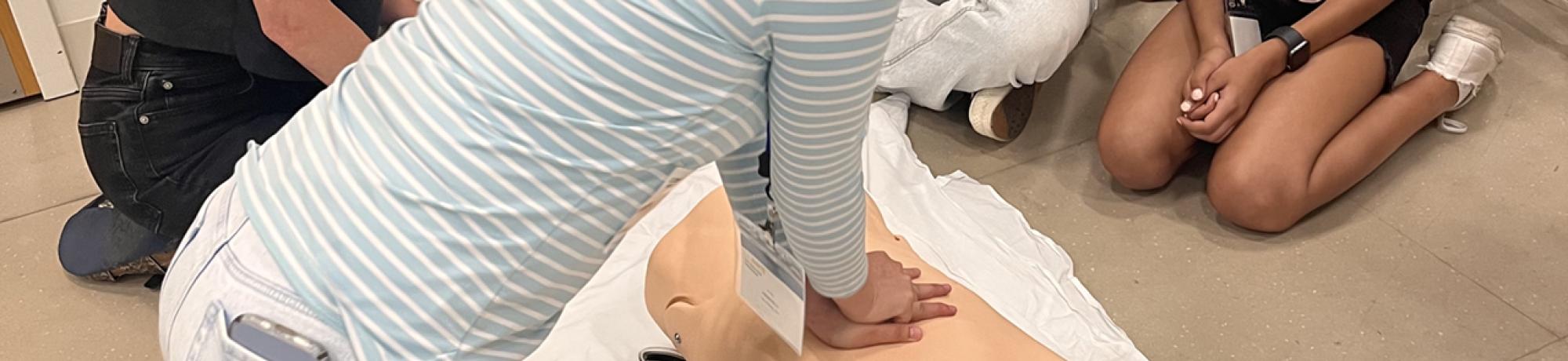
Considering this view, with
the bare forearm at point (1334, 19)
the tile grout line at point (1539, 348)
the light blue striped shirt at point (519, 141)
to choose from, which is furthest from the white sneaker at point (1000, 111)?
the light blue striped shirt at point (519, 141)

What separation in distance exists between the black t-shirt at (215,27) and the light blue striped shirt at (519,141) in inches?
18.5

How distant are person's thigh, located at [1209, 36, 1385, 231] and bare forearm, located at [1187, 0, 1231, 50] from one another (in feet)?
0.25

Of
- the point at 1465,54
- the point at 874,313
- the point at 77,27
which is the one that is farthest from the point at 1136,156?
the point at 77,27

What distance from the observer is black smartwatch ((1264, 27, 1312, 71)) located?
1.44m

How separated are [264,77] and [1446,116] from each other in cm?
140

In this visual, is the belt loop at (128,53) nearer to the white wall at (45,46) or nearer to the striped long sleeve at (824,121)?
the white wall at (45,46)

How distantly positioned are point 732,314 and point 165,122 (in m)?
0.64

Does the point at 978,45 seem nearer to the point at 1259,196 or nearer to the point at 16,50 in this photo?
the point at 1259,196

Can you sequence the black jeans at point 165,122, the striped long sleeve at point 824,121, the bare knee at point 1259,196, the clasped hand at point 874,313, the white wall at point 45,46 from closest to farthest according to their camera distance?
1. the striped long sleeve at point 824,121
2. the clasped hand at point 874,313
3. the black jeans at point 165,122
4. the bare knee at point 1259,196
5. the white wall at point 45,46

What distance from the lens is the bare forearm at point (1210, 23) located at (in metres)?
1.49

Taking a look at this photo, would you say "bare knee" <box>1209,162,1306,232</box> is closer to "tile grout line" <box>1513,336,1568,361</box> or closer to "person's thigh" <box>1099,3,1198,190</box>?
"person's thigh" <box>1099,3,1198,190</box>

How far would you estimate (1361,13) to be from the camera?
145 cm

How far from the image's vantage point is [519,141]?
64 centimetres

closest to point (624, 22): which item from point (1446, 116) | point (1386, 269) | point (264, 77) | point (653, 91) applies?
point (653, 91)
